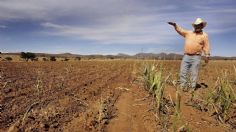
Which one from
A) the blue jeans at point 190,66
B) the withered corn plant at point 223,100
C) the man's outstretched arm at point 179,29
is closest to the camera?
the withered corn plant at point 223,100

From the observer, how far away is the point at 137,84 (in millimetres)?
10930

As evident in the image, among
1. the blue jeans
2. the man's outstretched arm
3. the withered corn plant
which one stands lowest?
the withered corn plant

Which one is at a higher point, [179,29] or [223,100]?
[179,29]

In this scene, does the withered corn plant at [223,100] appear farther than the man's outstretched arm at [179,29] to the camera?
No

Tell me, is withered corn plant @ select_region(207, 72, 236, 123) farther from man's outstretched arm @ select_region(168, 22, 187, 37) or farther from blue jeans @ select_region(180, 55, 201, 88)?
man's outstretched arm @ select_region(168, 22, 187, 37)

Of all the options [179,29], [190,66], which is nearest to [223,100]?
[190,66]

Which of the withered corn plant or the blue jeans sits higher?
the blue jeans

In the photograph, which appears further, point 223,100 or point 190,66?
point 190,66

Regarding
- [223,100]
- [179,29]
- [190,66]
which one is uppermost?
[179,29]

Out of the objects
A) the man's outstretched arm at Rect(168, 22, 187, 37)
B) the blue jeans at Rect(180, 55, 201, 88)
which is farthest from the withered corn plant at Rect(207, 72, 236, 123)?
the man's outstretched arm at Rect(168, 22, 187, 37)

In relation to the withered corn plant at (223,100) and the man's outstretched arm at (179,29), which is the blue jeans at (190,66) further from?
the withered corn plant at (223,100)

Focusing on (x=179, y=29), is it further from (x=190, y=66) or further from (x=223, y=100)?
(x=223, y=100)

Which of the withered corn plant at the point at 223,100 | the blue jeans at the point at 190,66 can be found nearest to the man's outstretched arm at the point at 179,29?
the blue jeans at the point at 190,66

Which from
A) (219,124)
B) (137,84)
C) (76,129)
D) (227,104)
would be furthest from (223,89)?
(137,84)
